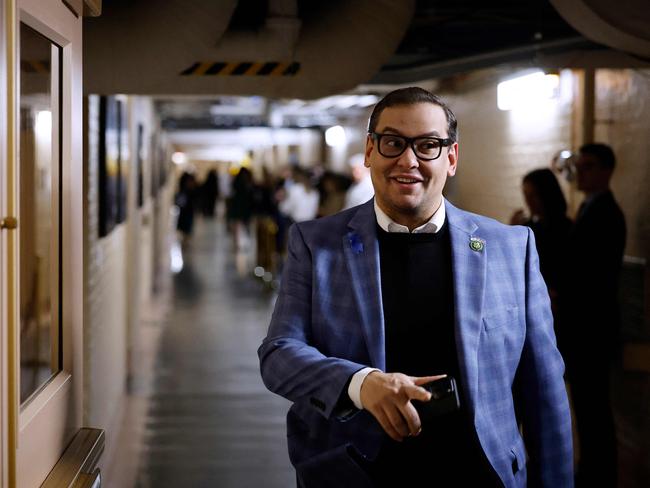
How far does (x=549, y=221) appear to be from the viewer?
497cm

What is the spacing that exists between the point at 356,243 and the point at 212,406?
15.4 ft

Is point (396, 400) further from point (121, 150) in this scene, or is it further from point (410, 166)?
point (121, 150)

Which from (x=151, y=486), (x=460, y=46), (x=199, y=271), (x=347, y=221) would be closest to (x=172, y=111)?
(x=199, y=271)

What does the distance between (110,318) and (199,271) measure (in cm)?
970

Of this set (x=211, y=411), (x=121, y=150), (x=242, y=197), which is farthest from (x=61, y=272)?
(x=242, y=197)

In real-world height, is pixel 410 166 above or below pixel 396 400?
above

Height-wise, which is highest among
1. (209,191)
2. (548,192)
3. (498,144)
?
(498,144)

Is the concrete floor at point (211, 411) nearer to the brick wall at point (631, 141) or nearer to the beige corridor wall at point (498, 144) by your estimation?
the brick wall at point (631, 141)

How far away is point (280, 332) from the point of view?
7.44 feet

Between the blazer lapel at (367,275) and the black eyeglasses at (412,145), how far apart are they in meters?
0.19

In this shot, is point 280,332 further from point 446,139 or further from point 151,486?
point 151,486

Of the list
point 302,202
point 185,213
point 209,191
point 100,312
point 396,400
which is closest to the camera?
point 396,400

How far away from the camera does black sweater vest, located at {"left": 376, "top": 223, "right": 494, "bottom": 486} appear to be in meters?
2.27

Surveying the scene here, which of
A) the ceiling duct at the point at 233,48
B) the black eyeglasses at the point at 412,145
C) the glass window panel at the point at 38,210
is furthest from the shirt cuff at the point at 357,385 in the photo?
the ceiling duct at the point at 233,48
